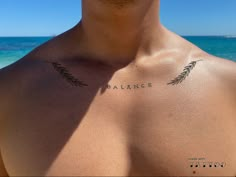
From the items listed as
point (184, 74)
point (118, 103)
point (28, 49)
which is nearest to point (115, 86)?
point (118, 103)

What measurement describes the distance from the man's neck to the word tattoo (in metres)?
0.09

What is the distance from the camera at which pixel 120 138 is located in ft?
2.51

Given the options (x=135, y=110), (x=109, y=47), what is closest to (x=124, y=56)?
(x=109, y=47)

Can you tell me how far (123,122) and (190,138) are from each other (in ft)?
0.48

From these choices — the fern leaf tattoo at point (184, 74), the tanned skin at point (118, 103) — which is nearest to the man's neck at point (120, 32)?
the tanned skin at point (118, 103)

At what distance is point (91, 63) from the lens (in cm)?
92

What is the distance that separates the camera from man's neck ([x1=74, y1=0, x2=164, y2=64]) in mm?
893

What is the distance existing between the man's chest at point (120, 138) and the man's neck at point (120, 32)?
0.15m

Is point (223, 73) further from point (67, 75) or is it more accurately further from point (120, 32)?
point (67, 75)

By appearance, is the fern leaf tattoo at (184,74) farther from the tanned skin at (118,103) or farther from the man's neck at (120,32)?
the man's neck at (120,32)

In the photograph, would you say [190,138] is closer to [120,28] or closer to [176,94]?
[176,94]

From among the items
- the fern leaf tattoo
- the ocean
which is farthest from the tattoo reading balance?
the ocean

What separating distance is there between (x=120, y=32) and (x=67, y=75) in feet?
0.57

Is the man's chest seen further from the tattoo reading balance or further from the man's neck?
the man's neck
